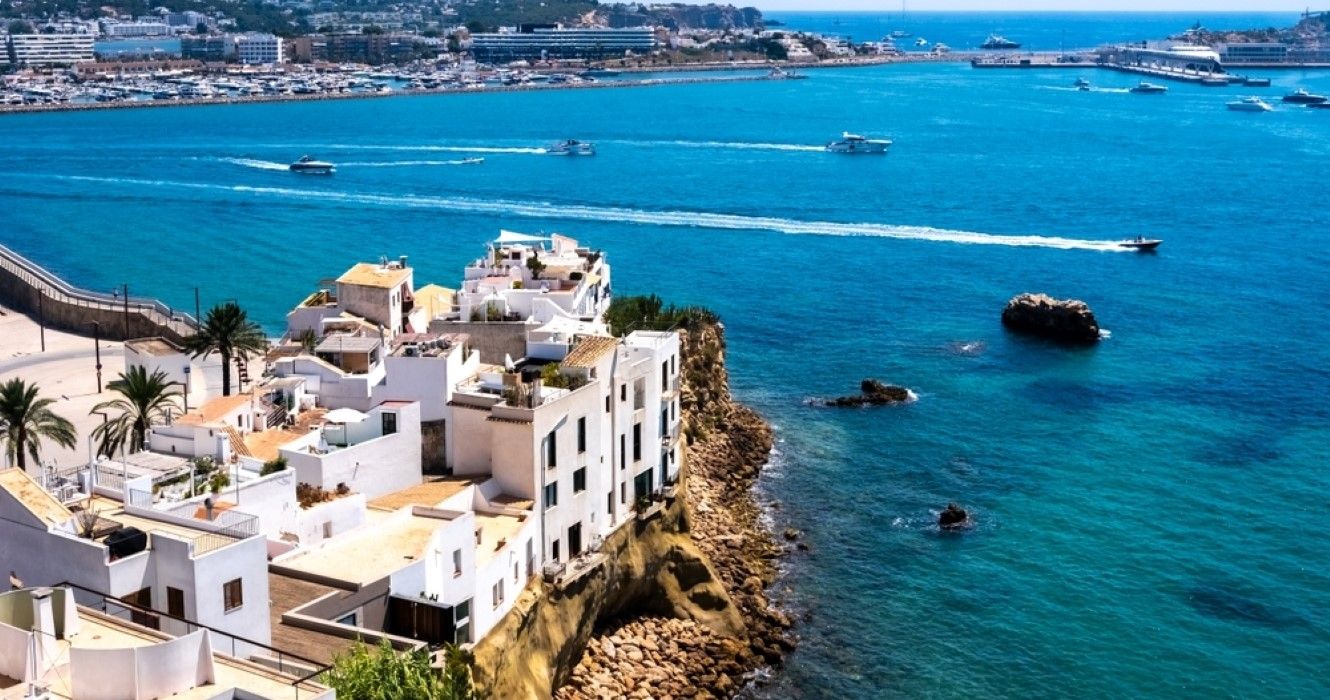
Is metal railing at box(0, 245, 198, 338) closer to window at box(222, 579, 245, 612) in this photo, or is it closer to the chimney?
window at box(222, 579, 245, 612)

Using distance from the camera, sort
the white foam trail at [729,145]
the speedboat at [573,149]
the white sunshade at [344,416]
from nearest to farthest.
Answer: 1. the white sunshade at [344,416]
2. the speedboat at [573,149]
3. the white foam trail at [729,145]

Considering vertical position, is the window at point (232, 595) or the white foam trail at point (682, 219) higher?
the window at point (232, 595)

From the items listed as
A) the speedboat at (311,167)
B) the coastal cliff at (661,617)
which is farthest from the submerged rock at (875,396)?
the speedboat at (311,167)

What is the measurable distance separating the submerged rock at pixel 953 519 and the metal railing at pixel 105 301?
2630cm

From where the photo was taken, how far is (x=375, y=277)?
152 feet

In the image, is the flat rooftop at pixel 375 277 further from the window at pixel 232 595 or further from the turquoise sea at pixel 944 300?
the window at pixel 232 595

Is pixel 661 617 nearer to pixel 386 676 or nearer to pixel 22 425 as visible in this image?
pixel 386 676

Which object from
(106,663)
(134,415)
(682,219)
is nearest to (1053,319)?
(682,219)

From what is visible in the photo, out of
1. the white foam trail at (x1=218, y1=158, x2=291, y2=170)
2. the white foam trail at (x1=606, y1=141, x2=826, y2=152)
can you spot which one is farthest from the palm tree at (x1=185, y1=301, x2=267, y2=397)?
the white foam trail at (x1=606, y1=141, x2=826, y2=152)

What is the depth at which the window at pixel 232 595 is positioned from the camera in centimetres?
2331

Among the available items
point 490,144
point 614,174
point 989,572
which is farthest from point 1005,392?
point 490,144

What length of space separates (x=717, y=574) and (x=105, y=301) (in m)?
32.0

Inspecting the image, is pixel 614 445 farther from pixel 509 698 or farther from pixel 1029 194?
pixel 1029 194

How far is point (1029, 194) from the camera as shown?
115 meters
